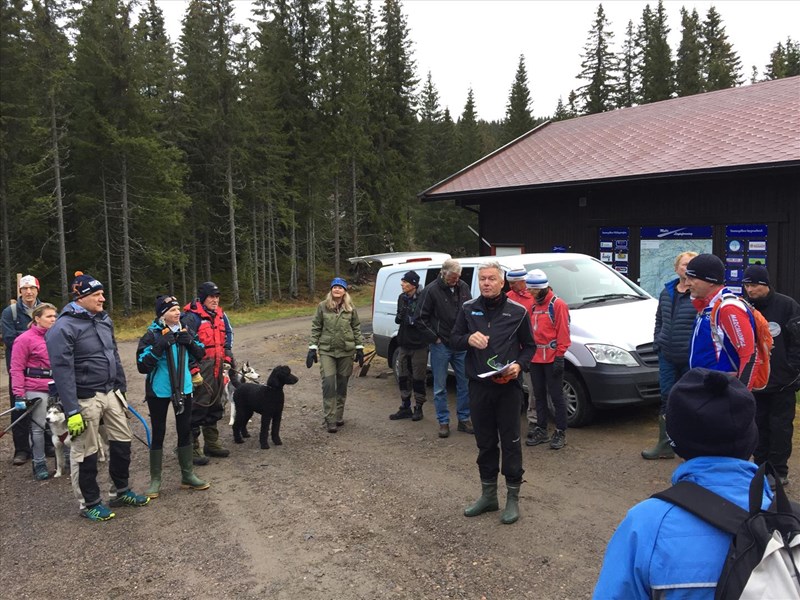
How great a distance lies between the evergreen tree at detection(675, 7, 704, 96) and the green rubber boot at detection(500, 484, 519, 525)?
4213 centimetres

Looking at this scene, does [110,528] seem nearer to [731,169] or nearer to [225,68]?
[731,169]

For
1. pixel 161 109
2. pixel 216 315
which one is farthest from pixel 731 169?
pixel 161 109

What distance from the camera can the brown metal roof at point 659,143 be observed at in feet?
36.4

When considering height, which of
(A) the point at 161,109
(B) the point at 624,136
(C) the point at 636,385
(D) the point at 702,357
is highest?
(A) the point at 161,109

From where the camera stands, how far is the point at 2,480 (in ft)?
20.9

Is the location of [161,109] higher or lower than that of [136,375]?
higher

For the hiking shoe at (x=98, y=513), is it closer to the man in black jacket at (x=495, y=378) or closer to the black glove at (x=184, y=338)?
the black glove at (x=184, y=338)

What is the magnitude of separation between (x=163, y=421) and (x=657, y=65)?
45.3 m

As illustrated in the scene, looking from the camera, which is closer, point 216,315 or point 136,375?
point 216,315

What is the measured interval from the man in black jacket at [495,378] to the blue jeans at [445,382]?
2.32 m

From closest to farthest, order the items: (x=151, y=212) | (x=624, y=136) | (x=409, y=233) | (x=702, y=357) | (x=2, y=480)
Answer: (x=702, y=357)
(x=2, y=480)
(x=624, y=136)
(x=151, y=212)
(x=409, y=233)

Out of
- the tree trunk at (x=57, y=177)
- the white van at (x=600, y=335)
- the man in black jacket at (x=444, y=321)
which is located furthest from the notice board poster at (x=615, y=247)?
the tree trunk at (x=57, y=177)

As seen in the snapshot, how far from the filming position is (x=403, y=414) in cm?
806

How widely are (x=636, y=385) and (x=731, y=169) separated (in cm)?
590
